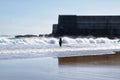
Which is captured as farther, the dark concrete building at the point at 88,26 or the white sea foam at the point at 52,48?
the dark concrete building at the point at 88,26

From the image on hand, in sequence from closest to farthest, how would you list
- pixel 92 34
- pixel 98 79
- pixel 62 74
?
pixel 98 79
pixel 62 74
pixel 92 34

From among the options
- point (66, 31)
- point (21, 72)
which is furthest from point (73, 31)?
point (21, 72)

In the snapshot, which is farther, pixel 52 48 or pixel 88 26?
pixel 88 26

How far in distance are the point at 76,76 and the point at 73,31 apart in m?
62.1

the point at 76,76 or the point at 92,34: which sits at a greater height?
the point at 76,76

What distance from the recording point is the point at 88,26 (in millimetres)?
72562

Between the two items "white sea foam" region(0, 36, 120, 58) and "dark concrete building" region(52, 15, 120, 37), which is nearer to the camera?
"white sea foam" region(0, 36, 120, 58)

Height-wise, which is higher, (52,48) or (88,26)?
(52,48)

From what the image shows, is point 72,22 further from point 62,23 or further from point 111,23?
point 111,23

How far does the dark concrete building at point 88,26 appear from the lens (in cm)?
7206

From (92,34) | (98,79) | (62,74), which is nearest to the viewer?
(98,79)

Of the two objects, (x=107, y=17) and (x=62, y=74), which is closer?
(x=62, y=74)

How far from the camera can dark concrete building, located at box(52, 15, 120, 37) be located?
72062 mm

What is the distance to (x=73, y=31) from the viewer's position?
72688 mm
